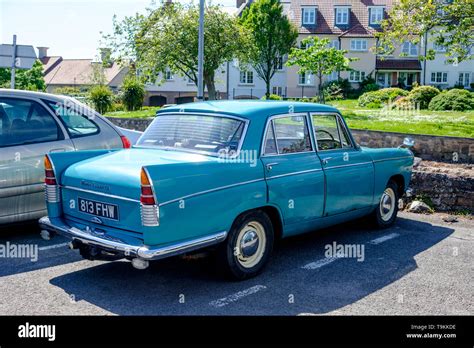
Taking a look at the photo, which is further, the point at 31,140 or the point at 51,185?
the point at 31,140

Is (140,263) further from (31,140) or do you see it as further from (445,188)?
(445,188)

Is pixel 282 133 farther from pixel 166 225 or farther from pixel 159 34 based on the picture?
pixel 159 34

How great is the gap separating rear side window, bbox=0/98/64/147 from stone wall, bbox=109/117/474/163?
848 centimetres

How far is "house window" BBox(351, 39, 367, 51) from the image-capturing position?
52500mm

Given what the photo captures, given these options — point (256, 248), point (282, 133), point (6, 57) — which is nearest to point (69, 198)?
point (256, 248)

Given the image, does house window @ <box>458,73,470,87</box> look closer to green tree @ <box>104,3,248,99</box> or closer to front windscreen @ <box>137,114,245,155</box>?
green tree @ <box>104,3,248,99</box>

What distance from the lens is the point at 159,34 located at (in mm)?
28875

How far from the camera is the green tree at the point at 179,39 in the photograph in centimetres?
2775

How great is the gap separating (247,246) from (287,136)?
4.78 ft

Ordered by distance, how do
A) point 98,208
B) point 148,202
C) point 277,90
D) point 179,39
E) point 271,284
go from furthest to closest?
point 277,90 → point 179,39 → point 271,284 → point 98,208 → point 148,202

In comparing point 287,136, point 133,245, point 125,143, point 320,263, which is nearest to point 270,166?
point 287,136

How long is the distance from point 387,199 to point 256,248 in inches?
124

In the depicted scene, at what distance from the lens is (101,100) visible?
3359 cm

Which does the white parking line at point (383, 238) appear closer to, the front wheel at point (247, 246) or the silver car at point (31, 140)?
the front wheel at point (247, 246)
